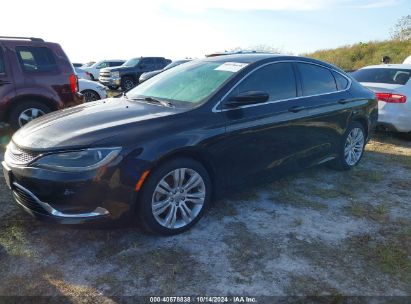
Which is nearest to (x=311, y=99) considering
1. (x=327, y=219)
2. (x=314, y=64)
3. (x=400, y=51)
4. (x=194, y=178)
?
(x=314, y=64)

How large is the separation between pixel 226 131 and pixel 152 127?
760 millimetres

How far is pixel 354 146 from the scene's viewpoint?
5.56 m

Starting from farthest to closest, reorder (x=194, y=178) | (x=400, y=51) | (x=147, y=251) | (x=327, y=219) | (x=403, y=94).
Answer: (x=400, y=51)
(x=403, y=94)
(x=327, y=219)
(x=194, y=178)
(x=147, y=251)

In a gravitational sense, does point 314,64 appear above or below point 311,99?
above

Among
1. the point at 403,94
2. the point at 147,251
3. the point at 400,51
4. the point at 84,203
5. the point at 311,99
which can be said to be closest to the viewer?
the point at 84,203

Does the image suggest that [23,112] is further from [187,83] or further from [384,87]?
[384,87]

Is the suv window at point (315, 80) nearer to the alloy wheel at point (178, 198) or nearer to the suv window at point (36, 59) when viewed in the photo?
the alloy wheel at point (178, 198)

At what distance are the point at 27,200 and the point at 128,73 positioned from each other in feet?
48.9

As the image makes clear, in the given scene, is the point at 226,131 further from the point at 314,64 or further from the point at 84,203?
the point at 314,64

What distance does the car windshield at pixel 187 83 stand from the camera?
150 inches

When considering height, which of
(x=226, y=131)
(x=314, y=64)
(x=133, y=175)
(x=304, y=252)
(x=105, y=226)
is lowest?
(x=304, y=252)

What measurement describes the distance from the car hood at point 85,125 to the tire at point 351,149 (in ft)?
9.19

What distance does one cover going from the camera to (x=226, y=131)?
3.64 m

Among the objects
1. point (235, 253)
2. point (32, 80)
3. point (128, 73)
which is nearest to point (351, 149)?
point (235, 253)
